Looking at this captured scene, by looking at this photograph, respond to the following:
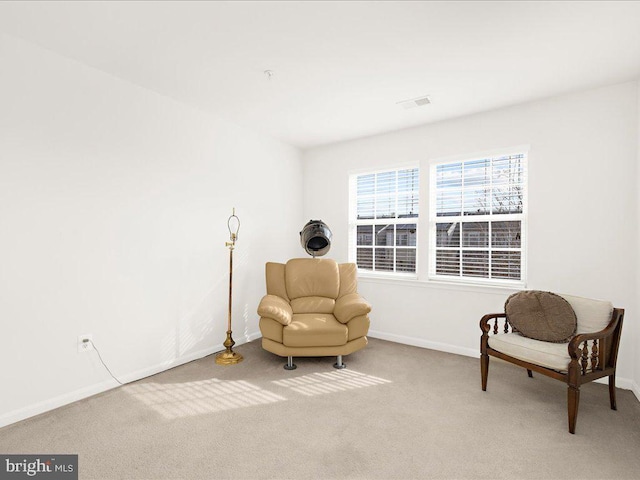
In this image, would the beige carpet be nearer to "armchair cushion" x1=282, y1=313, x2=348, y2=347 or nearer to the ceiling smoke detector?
"armchair cushion" x1=282, y1=313, x2=348, y2=347

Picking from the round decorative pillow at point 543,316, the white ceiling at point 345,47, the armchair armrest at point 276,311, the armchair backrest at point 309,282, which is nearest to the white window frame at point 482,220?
the white ceiling at point 345,47

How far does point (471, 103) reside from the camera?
11.4 feet

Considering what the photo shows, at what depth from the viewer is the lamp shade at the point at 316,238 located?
3.98 m

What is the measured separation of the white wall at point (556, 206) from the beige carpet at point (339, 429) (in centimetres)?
83

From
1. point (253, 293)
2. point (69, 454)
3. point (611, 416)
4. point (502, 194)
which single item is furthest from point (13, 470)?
point (502, 194)

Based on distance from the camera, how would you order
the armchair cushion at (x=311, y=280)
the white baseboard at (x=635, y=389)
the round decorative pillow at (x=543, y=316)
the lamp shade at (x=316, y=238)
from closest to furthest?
1. the round decorative pillow at (x=543, y=316)
2. the white baseboard at (x=635, y=389)
3. the lamp shade at (x=316, y=238)
4. the armchair cushion at (x=311, y=280)

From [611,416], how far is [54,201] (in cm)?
447

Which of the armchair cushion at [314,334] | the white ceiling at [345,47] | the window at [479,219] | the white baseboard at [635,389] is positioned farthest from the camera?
the window at [479,219]

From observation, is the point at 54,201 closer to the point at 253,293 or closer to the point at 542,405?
the point at 253,293

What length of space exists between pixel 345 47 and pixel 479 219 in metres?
2.42

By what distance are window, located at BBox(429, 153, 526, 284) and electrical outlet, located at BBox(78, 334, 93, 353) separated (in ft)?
11.6

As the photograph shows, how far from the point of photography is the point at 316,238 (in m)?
4.08

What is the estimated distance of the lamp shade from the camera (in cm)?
398

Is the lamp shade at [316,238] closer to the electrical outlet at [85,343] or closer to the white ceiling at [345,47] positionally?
the white ceiling at [345,47]
